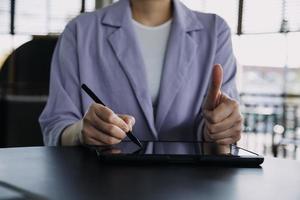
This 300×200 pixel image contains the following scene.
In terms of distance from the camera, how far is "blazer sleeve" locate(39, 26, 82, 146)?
2.74 feet

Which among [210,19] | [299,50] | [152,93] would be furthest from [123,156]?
[299,50]

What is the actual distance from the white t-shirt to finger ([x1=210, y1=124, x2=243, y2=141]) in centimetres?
24

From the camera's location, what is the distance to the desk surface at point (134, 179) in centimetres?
38

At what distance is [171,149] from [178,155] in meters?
0.06

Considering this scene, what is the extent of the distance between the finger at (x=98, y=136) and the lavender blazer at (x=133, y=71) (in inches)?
7.0

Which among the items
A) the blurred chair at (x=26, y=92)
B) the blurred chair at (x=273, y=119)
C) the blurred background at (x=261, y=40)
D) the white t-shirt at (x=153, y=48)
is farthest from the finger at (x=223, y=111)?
the blurred chair at (x=273, y=119)

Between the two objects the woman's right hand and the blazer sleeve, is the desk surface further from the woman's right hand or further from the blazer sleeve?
the blazer sleeve

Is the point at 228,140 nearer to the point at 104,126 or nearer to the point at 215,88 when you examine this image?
the point at 215,88

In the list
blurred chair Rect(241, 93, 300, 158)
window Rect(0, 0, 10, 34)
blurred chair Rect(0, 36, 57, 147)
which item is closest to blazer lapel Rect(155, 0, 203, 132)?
blurred chair Rect(0, 36, 57, 147)

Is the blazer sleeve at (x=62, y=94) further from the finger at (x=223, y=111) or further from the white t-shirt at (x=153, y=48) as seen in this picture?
the finger at (x=223, y=111)

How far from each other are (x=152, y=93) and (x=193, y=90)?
10 cm

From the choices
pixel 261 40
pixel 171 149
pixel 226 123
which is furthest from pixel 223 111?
pixel 261 40

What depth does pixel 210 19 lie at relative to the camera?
1.02 metres

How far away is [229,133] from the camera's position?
0.71 meters
